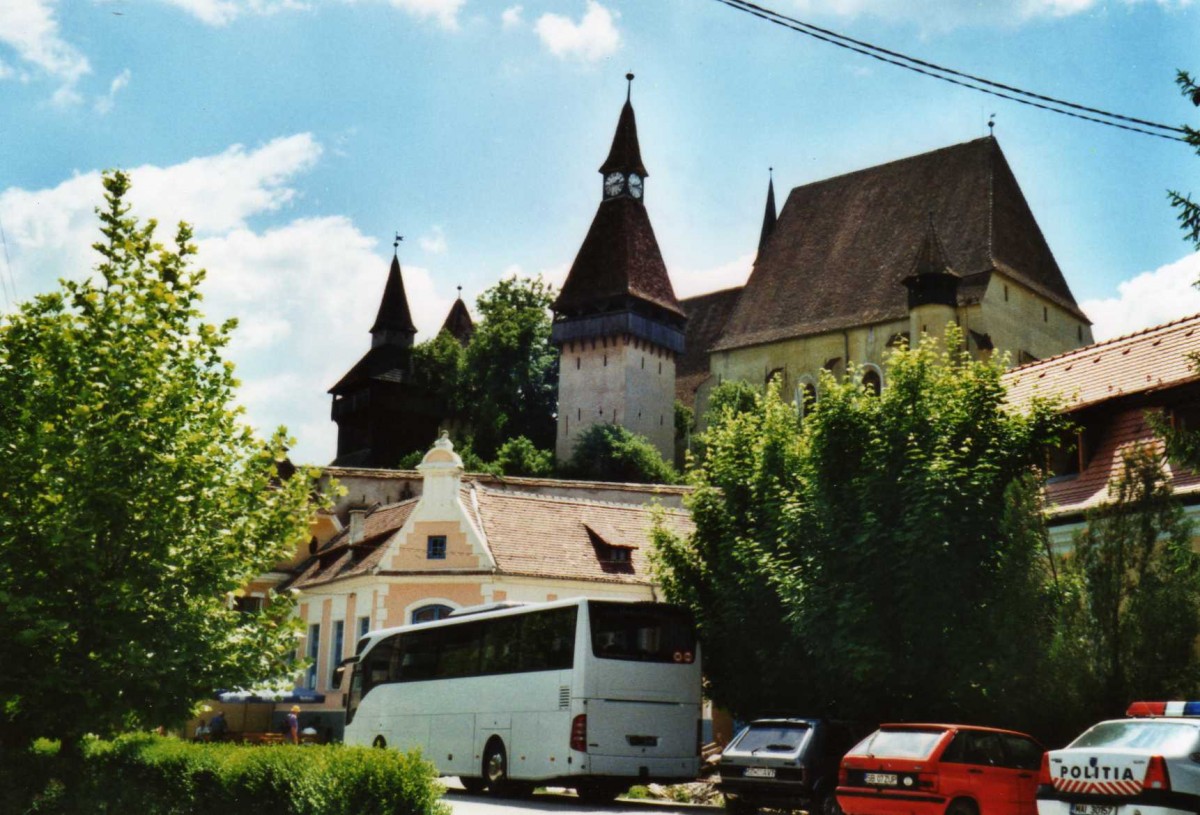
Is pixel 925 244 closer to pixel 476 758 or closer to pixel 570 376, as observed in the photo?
pixel 570 376

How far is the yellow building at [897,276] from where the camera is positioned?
6619 cm

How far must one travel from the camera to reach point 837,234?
7612cm

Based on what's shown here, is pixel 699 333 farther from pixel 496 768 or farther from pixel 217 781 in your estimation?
pixel 217 781

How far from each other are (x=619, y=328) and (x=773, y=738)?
6150 centimetres

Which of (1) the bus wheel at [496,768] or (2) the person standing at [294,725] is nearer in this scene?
(1) the bus wheel at [496,768]

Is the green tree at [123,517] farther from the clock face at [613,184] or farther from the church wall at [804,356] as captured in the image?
the clock face at [613,184]

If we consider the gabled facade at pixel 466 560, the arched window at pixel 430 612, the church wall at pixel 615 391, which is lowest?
the arched window at pixel 430 612

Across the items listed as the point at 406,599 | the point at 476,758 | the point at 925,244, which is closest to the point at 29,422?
the point at 476,758

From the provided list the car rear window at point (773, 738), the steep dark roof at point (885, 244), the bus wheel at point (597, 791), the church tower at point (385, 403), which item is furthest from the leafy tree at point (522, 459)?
the car rear window at point (773, 738)

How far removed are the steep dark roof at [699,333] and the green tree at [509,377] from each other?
29.6 ft

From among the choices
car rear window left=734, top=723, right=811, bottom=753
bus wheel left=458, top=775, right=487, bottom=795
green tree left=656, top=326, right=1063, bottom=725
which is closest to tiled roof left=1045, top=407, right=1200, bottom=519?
green tree left=656, top=326, right=1063, bottom=725

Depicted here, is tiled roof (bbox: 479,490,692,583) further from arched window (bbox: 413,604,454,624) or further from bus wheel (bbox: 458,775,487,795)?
bus wheel (bbox: 458,775,487,795)

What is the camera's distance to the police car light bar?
13305 millimetres

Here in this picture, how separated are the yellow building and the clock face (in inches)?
423
